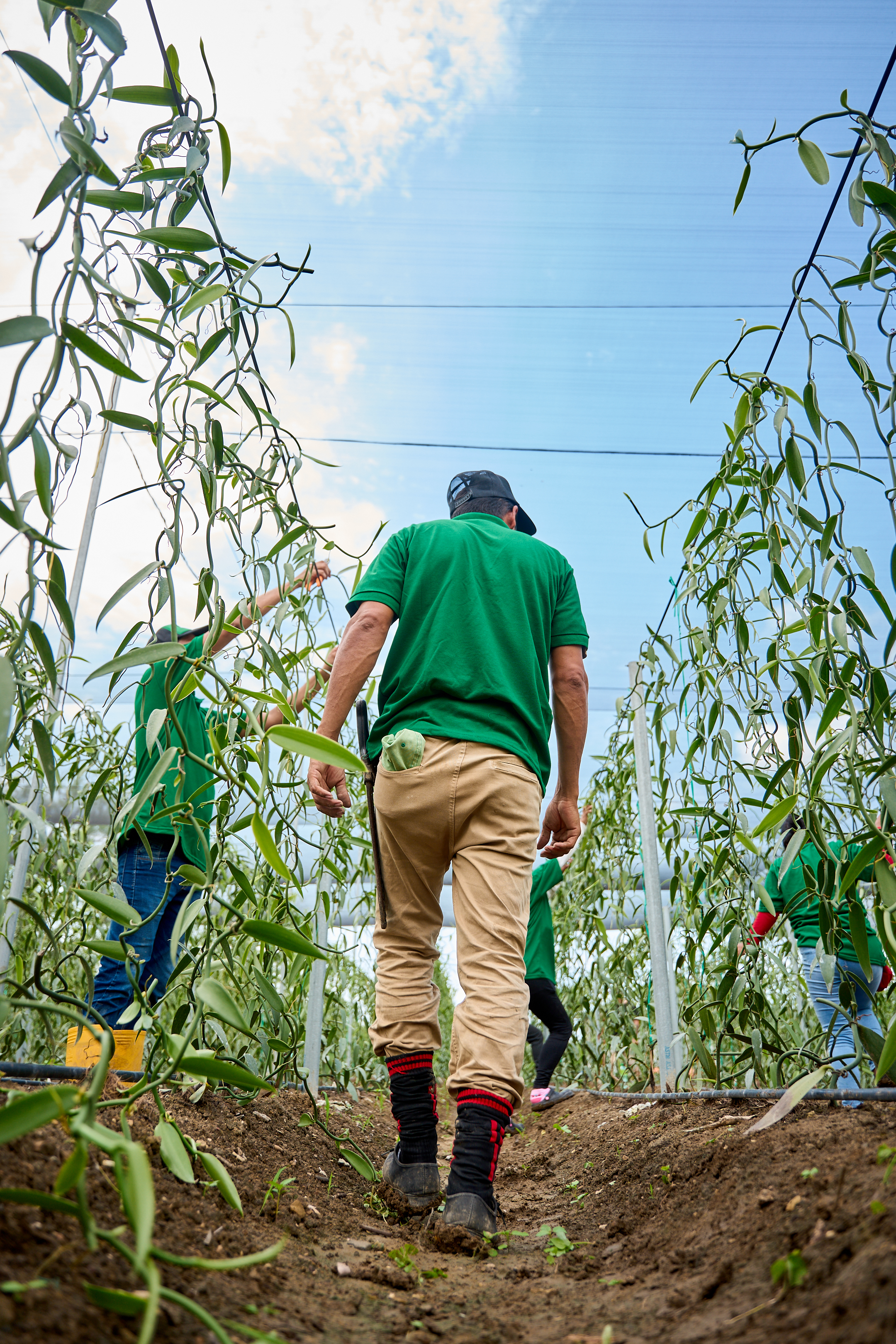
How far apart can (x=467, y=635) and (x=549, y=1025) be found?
2559mm

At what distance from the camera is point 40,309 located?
307cm

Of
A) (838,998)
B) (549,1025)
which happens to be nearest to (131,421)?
(838,998)

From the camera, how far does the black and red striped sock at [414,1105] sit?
1.42 meters

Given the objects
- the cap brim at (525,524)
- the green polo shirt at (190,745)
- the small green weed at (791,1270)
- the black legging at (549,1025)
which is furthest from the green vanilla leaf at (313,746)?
the black legging at (549,1025)

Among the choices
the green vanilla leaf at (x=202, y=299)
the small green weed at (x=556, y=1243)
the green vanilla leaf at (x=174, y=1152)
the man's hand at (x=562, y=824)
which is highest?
the green vanilla leaf at (x=202, y=299)

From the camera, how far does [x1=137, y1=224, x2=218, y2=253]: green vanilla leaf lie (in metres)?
0.96

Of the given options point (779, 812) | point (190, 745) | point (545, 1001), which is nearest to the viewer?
point (779, 812)

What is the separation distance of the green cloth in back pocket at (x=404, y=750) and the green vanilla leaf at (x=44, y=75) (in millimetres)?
918

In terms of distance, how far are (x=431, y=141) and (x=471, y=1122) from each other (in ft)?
9.21

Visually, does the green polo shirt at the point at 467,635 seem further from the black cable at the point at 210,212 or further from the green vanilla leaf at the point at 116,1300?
the green vanilla leaf at the point at 116,1300

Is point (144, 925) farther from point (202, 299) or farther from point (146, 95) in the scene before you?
point (146, 95)

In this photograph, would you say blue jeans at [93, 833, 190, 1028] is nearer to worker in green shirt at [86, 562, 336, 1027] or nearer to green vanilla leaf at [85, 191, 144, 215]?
worker in green shirt at [86, 562, 336, 1027]

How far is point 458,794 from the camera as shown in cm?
143

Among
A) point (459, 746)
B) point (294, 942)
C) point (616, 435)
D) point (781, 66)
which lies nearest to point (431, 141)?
point (781, 66)
